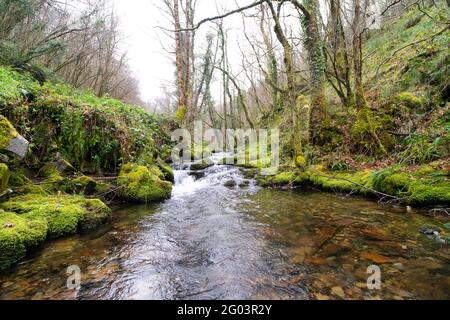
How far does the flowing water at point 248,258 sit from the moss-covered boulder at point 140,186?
94 centimetres

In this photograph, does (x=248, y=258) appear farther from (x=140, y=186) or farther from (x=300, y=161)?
(x=300, y=161)

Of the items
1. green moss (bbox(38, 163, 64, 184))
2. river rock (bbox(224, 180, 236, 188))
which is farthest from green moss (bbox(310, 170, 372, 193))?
green moss (bbox(38, 163, 64, 184))

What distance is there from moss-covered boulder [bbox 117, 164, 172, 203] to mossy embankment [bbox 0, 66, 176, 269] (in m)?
0.02

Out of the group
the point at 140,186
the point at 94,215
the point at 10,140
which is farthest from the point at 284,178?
the point at 10,140

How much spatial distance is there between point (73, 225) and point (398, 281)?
14.2ft

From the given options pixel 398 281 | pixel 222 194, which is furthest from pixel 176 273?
pixel 222 194

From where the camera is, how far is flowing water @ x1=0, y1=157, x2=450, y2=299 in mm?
2459

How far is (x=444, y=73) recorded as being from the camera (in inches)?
266

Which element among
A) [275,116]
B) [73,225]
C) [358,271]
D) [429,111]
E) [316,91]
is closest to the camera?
[358,271]

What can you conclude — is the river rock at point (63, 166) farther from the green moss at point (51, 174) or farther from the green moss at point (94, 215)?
the green moss at point (94, 215)

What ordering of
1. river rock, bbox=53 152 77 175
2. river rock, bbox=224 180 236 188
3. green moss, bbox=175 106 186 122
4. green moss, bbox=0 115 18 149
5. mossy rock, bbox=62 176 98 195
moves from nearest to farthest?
green moss, bbox=0 115 18 149 → mossy rock, bbox=62 176 98 195 → river rock, bbox=53 152 77 175 → river rock, bbox=224 180 236 188 → green moss, bbox=175 106 186 122

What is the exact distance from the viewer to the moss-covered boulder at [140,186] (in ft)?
20.1

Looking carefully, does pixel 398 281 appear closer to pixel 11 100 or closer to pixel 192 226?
pixel 192 226

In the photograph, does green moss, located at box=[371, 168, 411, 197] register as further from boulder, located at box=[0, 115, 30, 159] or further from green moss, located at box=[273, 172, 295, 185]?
boulder, located at box=[0, 115, 30, 159]
